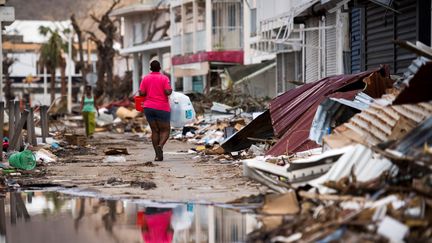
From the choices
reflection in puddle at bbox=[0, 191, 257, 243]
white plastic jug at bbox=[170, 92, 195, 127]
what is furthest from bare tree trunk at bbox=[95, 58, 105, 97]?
reflection in puddle at bbox=[0, 191, 257, 243]

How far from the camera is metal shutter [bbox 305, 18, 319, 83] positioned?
30703mm

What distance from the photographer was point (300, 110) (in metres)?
17.6

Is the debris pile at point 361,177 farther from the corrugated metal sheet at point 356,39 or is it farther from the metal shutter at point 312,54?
the metal shutter at point 312,54

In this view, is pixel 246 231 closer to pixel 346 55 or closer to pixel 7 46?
pixel 346 55

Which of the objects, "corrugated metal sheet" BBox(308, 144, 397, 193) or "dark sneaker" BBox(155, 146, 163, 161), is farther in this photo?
"dark sneaker" BBox(155, 146, 163, 161)

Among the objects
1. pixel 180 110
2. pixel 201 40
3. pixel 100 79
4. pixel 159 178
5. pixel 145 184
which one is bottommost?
pixel 100 79

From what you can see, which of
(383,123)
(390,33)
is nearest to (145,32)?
(390,33)

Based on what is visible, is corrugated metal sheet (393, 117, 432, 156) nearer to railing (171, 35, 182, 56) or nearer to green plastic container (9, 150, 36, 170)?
green plastic container (9, 150, 36, 170)

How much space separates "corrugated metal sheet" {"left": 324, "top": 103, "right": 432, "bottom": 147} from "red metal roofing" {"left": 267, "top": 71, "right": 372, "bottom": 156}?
11.3ft

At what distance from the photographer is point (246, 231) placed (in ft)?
29.5

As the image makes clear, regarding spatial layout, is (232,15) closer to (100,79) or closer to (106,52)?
(106,52)

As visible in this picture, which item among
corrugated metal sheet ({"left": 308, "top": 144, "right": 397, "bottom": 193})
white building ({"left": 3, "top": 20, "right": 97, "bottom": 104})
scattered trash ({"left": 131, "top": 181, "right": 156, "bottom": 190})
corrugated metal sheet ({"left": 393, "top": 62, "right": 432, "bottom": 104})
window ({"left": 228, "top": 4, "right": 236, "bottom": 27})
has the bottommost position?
white building ({"left": 3, "top": 20, "right": 97, "bottom": 104})

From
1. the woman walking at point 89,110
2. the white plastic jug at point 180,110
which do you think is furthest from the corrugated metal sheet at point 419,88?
the woman walking at point 89,110

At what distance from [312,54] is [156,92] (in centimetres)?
1294
